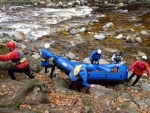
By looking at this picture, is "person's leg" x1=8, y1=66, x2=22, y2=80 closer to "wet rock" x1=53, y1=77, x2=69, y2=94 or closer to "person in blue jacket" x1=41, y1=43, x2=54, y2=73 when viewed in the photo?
"wet rock" x1=53, y1=77, x2=69, y2=94

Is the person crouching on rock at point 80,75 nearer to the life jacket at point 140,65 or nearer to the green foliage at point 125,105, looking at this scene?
the green foliage at point 125,105

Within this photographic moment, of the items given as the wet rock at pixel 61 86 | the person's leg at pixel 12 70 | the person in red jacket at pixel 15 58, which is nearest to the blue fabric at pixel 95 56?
the wet rock at pixel 61 86

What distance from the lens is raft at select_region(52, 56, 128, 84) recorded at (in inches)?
404

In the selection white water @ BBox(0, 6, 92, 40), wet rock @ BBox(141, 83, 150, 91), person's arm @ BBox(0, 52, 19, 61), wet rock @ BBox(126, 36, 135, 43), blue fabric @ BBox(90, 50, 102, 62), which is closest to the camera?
person's arm @ BBox(0, 52, 19, 61)

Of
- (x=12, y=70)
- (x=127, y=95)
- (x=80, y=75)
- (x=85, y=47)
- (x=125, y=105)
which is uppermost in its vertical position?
(x=12, y=70)

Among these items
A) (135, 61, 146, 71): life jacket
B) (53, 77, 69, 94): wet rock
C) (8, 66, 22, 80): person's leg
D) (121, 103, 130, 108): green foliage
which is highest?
(8, 66, 22, 80): person's leg

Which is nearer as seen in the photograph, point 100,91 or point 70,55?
point 100,91

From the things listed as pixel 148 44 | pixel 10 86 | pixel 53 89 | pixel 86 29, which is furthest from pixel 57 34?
pixel 10 86

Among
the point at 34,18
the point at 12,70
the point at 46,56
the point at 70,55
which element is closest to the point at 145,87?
the point at 46,56

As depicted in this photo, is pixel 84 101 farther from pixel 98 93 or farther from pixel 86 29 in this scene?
pixel 86 29

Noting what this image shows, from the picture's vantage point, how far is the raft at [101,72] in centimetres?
1026

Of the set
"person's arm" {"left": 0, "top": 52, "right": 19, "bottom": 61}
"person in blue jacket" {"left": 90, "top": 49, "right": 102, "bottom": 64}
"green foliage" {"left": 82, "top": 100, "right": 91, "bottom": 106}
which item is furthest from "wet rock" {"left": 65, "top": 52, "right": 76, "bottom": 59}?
"person's arm" {"left": 0, "top": 52, "right": 19, "bottom": 61}

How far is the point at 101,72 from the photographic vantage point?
10367mm

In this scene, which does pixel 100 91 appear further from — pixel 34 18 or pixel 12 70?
pixel 34 18
